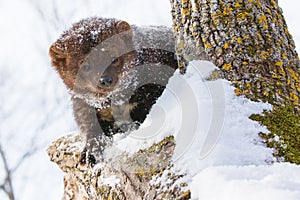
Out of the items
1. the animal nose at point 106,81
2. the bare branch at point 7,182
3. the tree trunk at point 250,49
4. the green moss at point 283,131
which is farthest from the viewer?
the bare branch at point 7,182

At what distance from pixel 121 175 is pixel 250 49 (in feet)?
3.76

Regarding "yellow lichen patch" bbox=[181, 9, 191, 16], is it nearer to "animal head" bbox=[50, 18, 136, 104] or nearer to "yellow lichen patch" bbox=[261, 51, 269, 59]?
"yellow lichen patch" bbox=[261, 51, 269, 59]

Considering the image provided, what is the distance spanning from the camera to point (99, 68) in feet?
10.5

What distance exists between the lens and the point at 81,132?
10.6 feet

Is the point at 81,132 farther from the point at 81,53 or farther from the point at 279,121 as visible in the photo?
the point at 279,121

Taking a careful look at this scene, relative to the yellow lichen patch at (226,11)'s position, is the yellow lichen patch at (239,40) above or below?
below

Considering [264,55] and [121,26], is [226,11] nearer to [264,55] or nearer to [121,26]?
[264,55]

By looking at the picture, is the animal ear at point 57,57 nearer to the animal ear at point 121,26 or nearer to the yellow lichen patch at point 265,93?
the animal ear at point 121,26

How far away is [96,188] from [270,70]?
57.2 inches

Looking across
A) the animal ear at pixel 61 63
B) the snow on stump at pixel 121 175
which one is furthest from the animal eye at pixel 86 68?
the snow on stump at pixel 121 175

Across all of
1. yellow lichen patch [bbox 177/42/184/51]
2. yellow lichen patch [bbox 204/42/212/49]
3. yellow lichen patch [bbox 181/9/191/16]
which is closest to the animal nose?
yellow lichen patch [bbox 177/42/184/51]

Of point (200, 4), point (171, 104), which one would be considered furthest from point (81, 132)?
point (200, 4)

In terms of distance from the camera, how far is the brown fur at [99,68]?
3.19m

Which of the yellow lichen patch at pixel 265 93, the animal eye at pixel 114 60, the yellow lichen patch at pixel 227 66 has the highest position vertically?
the animal eye at pixel 114 60
